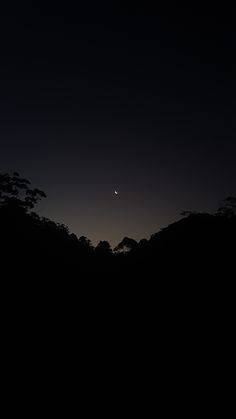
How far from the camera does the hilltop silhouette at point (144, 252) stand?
17.2 meters

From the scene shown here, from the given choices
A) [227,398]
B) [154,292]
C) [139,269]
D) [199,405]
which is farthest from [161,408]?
[139,269]

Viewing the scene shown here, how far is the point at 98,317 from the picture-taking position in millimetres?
16906

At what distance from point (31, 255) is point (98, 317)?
6.16 m

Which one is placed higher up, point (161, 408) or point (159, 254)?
point (159, 254)

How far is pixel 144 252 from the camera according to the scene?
64.8ft

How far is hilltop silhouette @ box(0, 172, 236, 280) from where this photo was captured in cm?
1717

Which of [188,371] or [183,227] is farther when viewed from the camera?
[183,227]

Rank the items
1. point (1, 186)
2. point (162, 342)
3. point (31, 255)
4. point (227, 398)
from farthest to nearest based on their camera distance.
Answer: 1. point (1, 186)
2. point (31, 255)
3. point (162, 342)
4. point (227, 398)

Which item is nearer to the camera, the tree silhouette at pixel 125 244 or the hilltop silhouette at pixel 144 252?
the hilltop silhouette at pixel 144 252

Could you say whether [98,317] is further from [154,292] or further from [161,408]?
[161,408]

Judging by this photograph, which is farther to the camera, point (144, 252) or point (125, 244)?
point (125, 244)

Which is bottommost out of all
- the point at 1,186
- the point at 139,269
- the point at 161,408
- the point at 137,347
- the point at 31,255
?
the point at 161,408

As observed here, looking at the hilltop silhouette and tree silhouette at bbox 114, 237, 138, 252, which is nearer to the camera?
the hilltop silhouette

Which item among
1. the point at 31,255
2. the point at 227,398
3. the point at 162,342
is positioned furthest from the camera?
the point at 31,255
